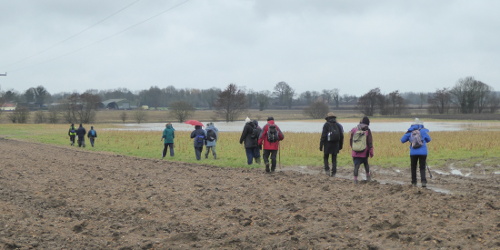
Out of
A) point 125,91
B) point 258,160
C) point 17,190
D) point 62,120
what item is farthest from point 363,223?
point 125,91

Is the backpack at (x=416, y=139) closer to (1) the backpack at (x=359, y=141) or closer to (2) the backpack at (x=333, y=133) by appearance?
(1) the backpack at (x=359, y=141)

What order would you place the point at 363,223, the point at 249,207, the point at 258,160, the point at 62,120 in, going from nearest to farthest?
the point at 363,223
the point at 249,207
the point at 258,160
the point at 62,120

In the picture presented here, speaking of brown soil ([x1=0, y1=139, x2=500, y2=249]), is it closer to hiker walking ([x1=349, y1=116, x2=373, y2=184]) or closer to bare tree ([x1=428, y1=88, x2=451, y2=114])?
hiker walking ([x1=349, y1=116, x2=373, y2=184])

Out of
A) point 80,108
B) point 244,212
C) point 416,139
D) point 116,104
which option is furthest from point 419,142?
point 116,104

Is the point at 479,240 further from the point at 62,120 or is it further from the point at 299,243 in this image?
the point at 62,120

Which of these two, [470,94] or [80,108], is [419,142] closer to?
[80,108]

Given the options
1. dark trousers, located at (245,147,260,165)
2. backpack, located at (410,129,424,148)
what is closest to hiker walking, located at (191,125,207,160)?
dark trousers, located at (245,147,260,165)

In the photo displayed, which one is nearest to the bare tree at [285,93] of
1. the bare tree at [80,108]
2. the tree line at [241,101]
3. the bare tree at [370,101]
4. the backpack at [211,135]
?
the tree line at [241,101]

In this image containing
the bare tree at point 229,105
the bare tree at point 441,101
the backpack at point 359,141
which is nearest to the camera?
the backpack at point 359,141

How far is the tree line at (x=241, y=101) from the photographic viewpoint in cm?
9525

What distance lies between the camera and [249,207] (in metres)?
10.3

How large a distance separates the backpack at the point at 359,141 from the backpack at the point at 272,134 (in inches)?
114

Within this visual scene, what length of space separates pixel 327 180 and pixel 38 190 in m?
7.16

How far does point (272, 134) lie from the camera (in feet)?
51.7
